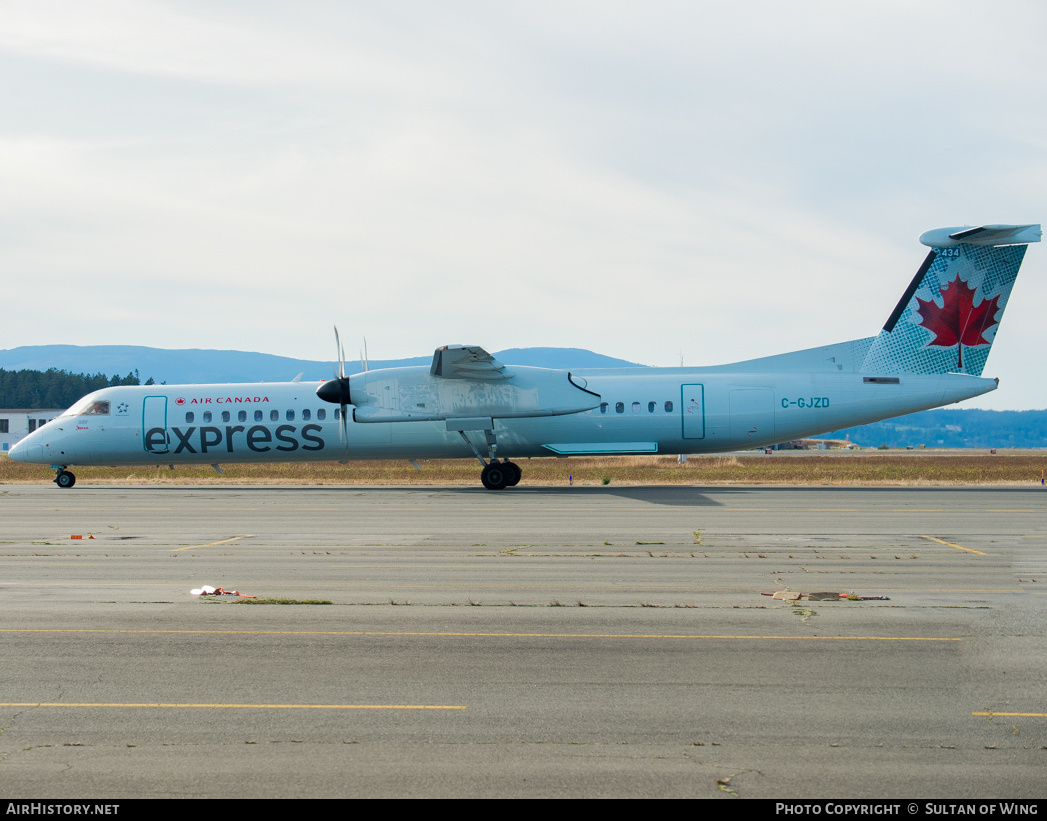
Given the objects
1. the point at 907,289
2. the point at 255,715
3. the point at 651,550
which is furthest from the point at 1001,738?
the point at 907,289

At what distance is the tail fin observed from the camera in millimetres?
30562

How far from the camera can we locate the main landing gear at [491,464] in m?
30.4

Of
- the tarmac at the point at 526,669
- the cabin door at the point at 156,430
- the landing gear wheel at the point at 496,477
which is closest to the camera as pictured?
the tarmac at the point at 526,669

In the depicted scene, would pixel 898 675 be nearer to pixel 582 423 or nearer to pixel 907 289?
pixel 582 423

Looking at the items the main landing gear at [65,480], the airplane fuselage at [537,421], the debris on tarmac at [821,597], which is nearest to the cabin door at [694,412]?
the airplane fuselage at [537,421]

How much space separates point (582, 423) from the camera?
3128cm

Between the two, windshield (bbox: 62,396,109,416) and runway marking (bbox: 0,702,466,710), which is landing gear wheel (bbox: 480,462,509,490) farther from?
runway marking (bbox: 0,702,466,710)

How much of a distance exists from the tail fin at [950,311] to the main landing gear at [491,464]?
1317 cm

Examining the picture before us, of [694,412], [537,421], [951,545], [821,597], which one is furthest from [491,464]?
[821,597]

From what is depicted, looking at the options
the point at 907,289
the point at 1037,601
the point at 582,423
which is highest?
the point at 907,289

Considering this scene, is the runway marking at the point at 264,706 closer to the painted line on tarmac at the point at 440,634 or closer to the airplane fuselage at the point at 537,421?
the painted line on tarmac at the point at 440,634

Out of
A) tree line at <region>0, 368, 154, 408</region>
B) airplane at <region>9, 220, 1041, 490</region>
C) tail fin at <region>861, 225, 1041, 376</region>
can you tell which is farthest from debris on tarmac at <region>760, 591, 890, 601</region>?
tree line at <region>0, 368, 154, 408</region>

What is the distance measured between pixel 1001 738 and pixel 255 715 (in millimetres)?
5407
